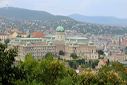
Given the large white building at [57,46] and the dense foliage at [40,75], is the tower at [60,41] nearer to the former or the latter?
the large white building at [57,46]

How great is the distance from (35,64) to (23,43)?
6812cm

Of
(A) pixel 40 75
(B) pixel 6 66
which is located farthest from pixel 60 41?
(B) pixel 6 66

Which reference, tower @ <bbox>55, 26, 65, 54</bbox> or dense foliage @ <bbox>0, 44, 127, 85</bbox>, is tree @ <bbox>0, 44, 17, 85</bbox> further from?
tower @ <bbox>55, 26, 65, 54</bbox>

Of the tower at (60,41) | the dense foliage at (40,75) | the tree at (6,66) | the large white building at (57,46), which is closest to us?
the tree at (6,66)

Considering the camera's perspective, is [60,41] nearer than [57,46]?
No

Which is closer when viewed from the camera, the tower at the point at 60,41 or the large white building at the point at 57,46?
the large white building at the point at 57,46

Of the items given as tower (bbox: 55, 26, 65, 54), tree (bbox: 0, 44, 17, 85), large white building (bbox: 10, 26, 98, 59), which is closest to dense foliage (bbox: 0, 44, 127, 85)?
tree (bbox: 0, 44, 17, 85)

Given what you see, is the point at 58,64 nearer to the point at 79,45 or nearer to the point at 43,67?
the point at 43,67

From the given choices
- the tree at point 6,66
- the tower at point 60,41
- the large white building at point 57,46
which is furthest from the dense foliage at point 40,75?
the tower at point 60,41

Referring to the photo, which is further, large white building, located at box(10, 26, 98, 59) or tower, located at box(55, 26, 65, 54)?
tower, located at box(55, 26, 65, 54)

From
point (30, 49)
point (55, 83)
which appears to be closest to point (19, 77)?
point (55, 83)

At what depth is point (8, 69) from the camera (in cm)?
2017

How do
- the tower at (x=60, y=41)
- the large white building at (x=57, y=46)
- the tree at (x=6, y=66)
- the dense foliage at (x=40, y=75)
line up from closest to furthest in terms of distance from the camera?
the tree at (x=6, y=66) < the dense foliage at (x=40, y=75) < the large white building at (x=57, y=46) < the tower at (x=60, y=41)

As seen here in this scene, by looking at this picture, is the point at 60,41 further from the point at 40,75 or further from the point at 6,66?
the point at 6,66
